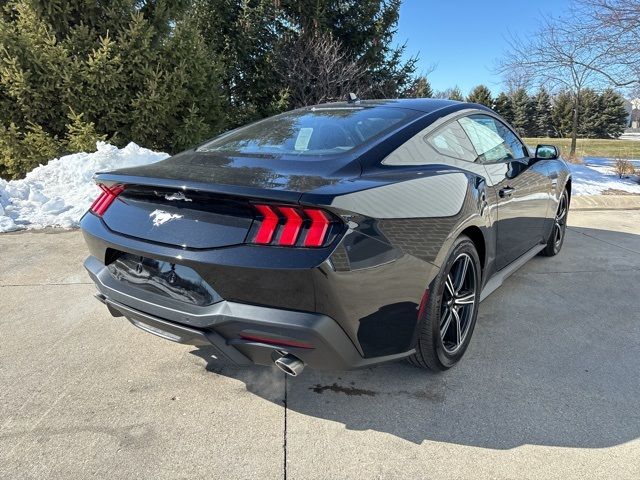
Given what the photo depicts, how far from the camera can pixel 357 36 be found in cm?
1266

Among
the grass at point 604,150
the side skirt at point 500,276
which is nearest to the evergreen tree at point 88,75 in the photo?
the side skirt at point 500,276

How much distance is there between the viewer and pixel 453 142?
2803 millimetres

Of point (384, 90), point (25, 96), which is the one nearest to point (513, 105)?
point (384, 90)

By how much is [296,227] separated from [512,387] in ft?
5.19

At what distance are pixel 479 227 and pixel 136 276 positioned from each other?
1906 millimetres

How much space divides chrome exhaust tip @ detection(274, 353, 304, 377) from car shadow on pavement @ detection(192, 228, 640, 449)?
506 mm

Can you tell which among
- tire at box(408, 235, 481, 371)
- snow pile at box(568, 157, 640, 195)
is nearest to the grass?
snow pile at box(568, 157, 640, 195)

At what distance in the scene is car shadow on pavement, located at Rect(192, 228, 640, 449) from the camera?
2156 mm

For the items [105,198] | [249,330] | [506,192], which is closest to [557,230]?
[506,192]

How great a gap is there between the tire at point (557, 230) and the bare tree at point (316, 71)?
7.34 meters

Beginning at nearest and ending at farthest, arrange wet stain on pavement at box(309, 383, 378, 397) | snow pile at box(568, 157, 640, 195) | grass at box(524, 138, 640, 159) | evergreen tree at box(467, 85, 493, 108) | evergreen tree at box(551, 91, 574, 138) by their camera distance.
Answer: wet stain on pavement at box(309, 383, 378, 397) < snow pile at box(568, 157, 640, 195) < grass at box(524, 138, 640, 159) < evergreen tree at box(551, 91, 574, 138) < evergreen tree at box(467, 85, 493, 108)

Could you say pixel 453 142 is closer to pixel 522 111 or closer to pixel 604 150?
pixel 604 150

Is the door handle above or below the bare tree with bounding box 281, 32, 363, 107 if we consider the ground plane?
below

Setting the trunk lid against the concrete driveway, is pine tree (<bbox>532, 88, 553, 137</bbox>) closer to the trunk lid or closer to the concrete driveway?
the concrete driveway
